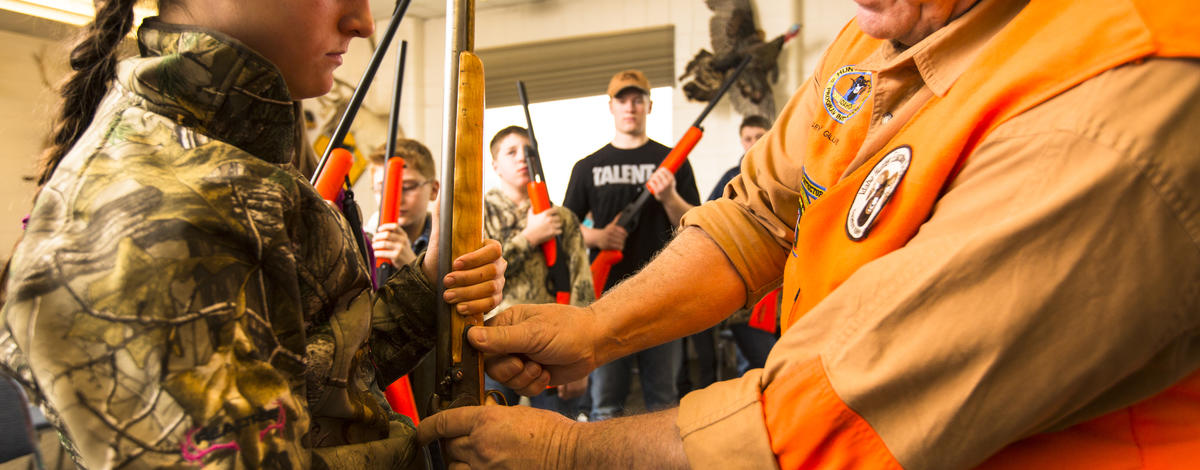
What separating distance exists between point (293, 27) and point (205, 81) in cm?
10

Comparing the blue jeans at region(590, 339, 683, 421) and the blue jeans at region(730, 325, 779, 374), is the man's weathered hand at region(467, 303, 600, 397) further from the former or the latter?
the blue jeans at region(730, 325, 779, 374)

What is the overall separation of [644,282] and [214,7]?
0.67m

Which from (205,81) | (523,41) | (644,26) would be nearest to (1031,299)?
(205,81)

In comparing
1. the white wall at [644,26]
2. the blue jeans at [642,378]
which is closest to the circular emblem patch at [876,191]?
the blue jeans at [642,378]

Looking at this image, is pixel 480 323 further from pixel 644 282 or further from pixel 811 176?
→ pixel 811 176

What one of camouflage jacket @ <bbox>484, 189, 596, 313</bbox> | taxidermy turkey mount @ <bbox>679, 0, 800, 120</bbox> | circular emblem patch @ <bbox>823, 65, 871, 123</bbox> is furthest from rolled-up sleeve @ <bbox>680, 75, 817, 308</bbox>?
taxidermy turkey mount @ <bbox>679, 0, 800, 120</bbox>

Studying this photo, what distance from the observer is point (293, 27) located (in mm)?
720

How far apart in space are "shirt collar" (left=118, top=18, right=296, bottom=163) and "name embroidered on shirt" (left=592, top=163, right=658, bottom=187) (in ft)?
8.45

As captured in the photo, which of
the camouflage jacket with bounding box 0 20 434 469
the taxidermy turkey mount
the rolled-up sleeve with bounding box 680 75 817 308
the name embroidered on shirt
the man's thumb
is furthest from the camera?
the taxidermy turkey mount

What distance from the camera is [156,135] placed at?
0.62 metres

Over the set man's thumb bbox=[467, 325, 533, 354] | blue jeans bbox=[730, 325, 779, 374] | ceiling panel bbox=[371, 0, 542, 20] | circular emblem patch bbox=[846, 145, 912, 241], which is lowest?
blue jeans bbox=[730, 325, 779, 374]

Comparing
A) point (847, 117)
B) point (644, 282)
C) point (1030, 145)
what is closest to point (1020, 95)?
point (1030, 145)

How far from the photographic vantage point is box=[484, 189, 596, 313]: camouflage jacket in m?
2.67

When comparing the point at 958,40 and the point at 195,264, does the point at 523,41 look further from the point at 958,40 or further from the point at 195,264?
the point at 195,264
